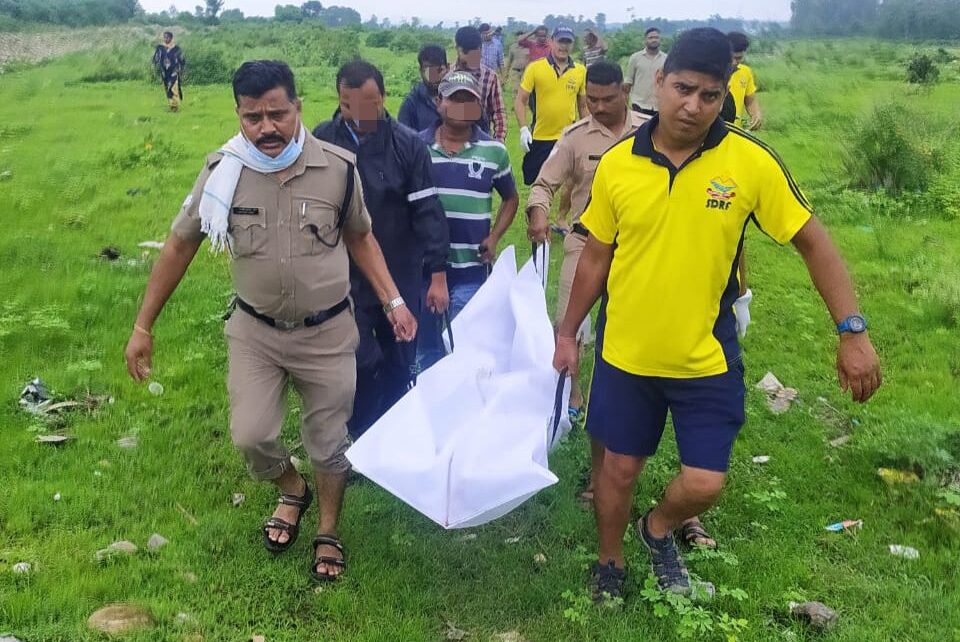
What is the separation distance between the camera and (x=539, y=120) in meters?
8.16

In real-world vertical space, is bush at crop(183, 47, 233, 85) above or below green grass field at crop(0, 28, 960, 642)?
above

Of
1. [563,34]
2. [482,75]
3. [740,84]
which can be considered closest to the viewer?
[482,75]

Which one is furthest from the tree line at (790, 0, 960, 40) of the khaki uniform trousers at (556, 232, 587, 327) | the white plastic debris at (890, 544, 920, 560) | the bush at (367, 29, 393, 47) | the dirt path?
the white plastic debris at (890, 544, 920, 560)

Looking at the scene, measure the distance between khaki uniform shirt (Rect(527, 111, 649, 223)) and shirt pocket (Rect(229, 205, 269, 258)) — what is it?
170 centimetres

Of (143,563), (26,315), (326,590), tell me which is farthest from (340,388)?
(26,315)

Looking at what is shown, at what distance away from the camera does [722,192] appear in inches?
101

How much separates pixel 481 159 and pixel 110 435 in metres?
2.55

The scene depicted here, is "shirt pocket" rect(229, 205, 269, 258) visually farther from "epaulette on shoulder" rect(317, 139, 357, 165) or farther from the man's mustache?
"epaulette on shoulder" rect(317, 139, 357, 165)

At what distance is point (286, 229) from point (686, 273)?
1.47 m

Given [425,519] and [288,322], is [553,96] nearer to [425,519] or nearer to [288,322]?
[425,519]

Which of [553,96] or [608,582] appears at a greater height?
[553,96]

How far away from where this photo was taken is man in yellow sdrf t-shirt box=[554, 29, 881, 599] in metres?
2.57

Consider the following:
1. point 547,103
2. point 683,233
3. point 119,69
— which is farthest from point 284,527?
point 119,69

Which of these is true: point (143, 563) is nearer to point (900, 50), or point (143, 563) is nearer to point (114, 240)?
point (114, 240)
